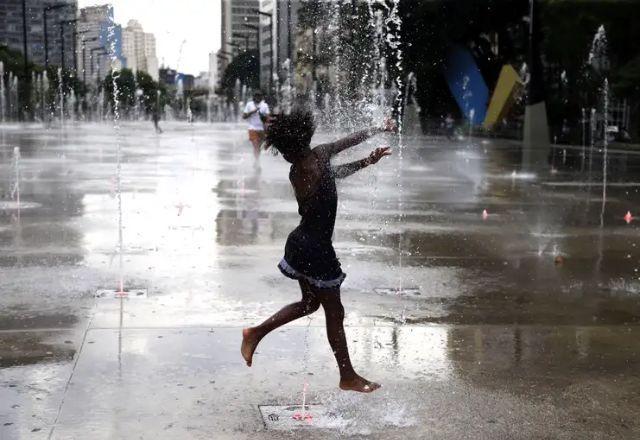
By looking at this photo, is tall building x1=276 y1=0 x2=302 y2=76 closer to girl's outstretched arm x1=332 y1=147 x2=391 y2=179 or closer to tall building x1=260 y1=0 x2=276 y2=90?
tall building x1=260 y1=0 x2=276 y2=90

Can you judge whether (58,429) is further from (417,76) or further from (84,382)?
(417,76)

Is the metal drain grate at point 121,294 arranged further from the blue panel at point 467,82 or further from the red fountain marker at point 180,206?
the blue panel at point 467,82

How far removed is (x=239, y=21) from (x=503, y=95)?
25395 millimetres

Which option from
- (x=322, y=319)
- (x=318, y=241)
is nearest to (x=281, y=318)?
(x=318, y=241)

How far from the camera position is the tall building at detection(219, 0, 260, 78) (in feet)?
207

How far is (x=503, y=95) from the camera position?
4650 centimetres

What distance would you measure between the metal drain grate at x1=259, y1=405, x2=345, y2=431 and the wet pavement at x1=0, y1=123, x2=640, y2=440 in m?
0.05

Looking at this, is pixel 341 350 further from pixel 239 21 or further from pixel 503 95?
pixel 239 21

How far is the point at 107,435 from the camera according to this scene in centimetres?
407

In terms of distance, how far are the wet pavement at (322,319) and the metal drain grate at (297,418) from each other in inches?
2.1

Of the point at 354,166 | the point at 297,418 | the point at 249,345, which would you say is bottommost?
the point at 297,418

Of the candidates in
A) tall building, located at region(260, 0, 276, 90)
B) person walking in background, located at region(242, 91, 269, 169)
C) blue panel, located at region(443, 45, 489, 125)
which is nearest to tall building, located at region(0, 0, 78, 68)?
tall building, located at region(260, 0, 276, 90)

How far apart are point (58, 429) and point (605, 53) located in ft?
135

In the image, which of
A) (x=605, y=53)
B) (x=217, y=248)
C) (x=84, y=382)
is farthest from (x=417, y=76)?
(x=84, y=382)
